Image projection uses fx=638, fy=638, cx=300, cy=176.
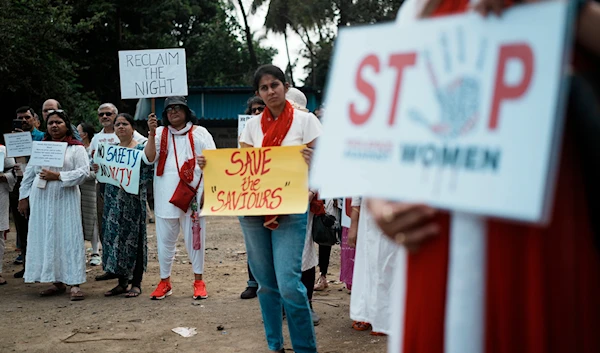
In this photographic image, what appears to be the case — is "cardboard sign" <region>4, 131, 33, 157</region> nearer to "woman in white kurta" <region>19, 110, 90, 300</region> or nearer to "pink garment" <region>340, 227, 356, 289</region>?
"woman in white kurta" <region>19, 110, 90, 300</region>

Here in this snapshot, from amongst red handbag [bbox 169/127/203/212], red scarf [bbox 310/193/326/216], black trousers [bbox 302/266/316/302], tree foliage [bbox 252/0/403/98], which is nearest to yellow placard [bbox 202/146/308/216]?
red scarf [bbox 310/193/326/216]

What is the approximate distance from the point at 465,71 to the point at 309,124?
2770mm

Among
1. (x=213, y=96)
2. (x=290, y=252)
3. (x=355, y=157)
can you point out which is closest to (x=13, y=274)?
(x=290, y=252)

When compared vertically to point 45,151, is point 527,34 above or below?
above

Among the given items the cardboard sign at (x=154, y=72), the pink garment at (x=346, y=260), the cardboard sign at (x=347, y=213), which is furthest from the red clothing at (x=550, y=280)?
the cardboard sign at (x=154, y=72)

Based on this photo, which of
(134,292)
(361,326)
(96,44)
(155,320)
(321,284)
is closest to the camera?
(361,326)

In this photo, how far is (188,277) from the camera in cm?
791

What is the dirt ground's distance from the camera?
5004 mm

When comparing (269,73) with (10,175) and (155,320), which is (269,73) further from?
(10,175)

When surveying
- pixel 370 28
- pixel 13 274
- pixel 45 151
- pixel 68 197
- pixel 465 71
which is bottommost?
pixel 13 274

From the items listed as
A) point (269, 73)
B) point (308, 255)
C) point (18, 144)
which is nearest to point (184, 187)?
point (308, 255)

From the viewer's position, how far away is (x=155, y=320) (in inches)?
228

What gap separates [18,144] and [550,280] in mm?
7490

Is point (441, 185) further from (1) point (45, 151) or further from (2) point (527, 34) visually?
(1) point (45, 151)
